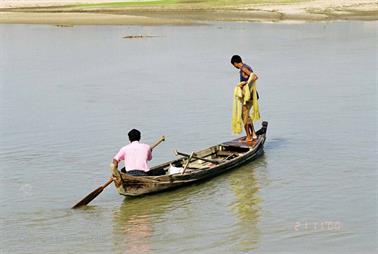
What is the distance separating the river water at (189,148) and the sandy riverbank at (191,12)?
61.2ft

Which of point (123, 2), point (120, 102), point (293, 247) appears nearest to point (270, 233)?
point (293, 247)

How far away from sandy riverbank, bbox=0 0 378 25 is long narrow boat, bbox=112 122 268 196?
35.0 metres

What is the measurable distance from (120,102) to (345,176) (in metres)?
8.81

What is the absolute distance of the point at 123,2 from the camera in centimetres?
6806

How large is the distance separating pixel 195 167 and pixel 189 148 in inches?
71.5

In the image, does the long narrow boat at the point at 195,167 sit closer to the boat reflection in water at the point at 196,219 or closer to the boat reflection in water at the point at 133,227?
the boat reflection in water at the point at 196,219

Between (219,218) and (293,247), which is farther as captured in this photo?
(219,218)

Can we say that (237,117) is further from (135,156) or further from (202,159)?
(135,156)

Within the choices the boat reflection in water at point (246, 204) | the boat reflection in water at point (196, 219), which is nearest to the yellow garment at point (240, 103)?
the boat reflection in water at point (246, 204)

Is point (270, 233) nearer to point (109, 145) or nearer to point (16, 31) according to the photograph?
point (109, 145)

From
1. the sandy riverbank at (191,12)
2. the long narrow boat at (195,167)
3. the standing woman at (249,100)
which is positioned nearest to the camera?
the long narrow boat at (195,167)

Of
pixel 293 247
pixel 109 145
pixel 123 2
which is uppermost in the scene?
pixel 123 2

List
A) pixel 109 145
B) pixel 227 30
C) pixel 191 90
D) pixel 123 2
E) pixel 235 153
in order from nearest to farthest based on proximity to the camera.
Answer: pixel 235 153, pixel 109 145, pixel 191 90, pixel 227 30, pixel 123 2

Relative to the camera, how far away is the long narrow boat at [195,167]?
1188 cm
